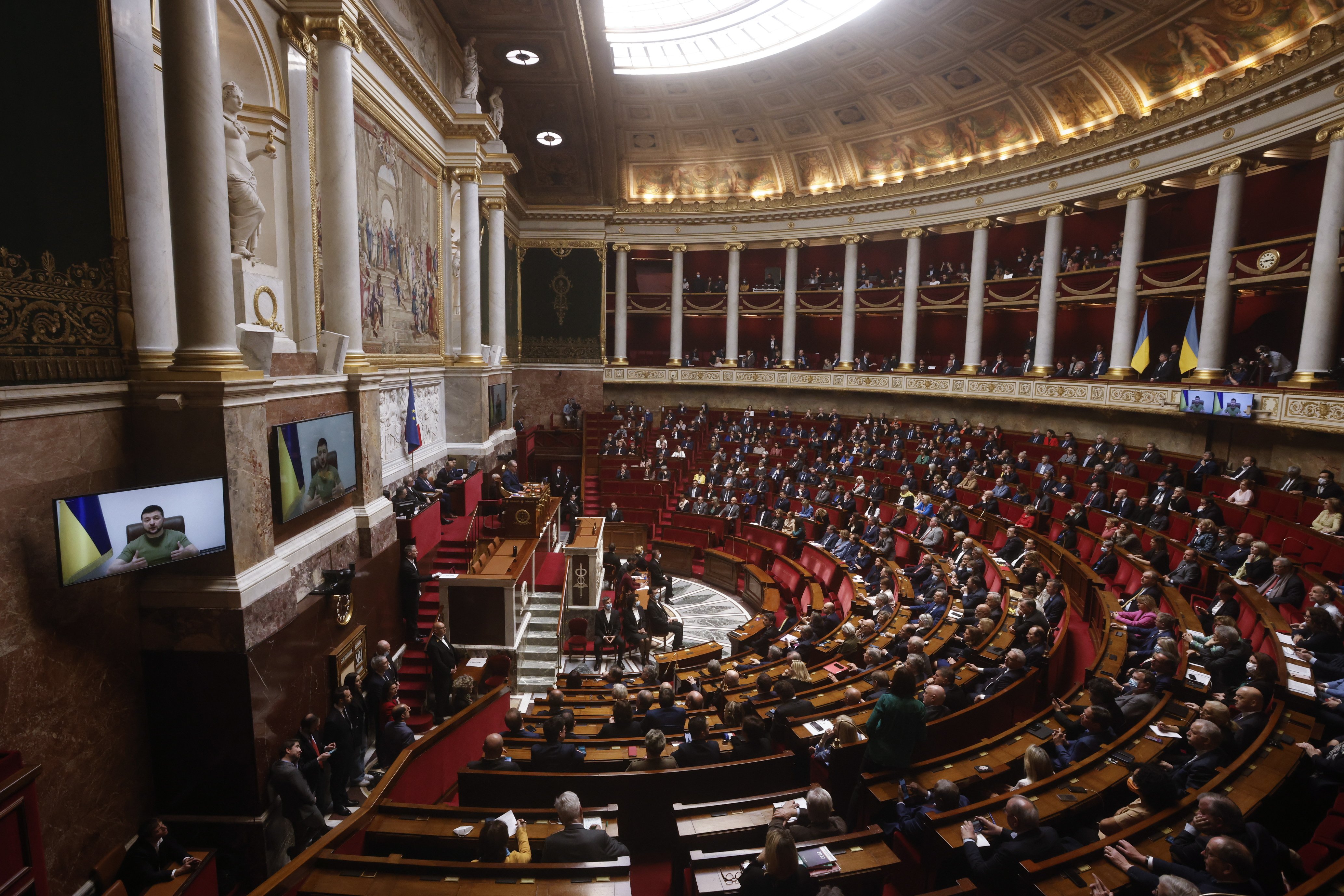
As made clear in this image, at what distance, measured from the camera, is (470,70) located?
15531mm

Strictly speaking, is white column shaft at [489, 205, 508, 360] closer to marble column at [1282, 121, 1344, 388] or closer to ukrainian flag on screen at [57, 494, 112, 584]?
ukrainian flag on screen at [57, 494, 112, 584]

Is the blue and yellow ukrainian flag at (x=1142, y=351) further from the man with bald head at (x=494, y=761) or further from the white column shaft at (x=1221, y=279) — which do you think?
the man with bald head at (x=494, y=761)

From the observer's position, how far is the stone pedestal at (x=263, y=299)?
25.3ft

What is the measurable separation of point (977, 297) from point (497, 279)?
1441 centimetres

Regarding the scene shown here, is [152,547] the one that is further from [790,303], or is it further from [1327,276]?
[790,303]

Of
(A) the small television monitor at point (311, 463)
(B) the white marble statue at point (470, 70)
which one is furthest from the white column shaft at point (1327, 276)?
(B) the white marble statue at point (470, 70)

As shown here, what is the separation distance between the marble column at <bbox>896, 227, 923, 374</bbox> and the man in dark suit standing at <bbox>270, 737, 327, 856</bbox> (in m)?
20.0

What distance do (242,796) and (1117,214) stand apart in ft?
78.4

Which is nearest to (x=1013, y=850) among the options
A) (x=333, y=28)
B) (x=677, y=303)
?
(x=333, y=28)

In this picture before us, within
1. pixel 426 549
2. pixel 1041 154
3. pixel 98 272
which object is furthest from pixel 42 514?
pixel 1041 154

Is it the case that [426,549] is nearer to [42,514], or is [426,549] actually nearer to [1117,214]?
[42,514]

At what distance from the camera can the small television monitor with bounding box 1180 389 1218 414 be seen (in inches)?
522

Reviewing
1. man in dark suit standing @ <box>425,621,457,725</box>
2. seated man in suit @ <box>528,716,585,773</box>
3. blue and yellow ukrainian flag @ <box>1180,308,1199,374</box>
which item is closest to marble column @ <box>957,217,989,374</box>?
blue and yellow ukrainian flag @ <box>1180,308,1199,374</box>

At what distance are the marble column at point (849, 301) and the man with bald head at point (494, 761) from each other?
1999 cm
